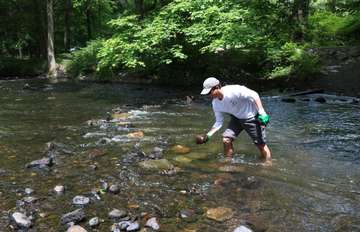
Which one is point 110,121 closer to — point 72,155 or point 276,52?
point 72,155

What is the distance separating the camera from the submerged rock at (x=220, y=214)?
637 centimetres

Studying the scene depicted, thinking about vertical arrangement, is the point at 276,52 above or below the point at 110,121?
above

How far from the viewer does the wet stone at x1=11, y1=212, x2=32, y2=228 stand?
6.02m

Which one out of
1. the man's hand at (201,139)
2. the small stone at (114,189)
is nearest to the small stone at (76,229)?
the small stone at (114,189)

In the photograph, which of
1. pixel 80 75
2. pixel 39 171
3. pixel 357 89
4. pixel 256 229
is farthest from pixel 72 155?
Result: pixel 80 75

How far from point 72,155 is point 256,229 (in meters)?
5.07

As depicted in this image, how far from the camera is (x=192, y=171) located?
8.64 metres

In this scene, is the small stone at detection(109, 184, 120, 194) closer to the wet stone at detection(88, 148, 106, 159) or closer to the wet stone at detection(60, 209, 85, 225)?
the wet stone at detection(60, 209, 85, 225)

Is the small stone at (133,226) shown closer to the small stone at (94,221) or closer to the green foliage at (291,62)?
the small stone at (94,221)

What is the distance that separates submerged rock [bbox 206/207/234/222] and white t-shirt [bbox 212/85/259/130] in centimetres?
256

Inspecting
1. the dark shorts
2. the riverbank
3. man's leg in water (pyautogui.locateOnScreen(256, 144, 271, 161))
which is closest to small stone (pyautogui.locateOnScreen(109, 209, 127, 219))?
the dark shorts

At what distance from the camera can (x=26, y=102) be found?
747 inches

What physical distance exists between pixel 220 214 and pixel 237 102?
9.36 feet

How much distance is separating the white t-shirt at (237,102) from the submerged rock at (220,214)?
8.40 ft
